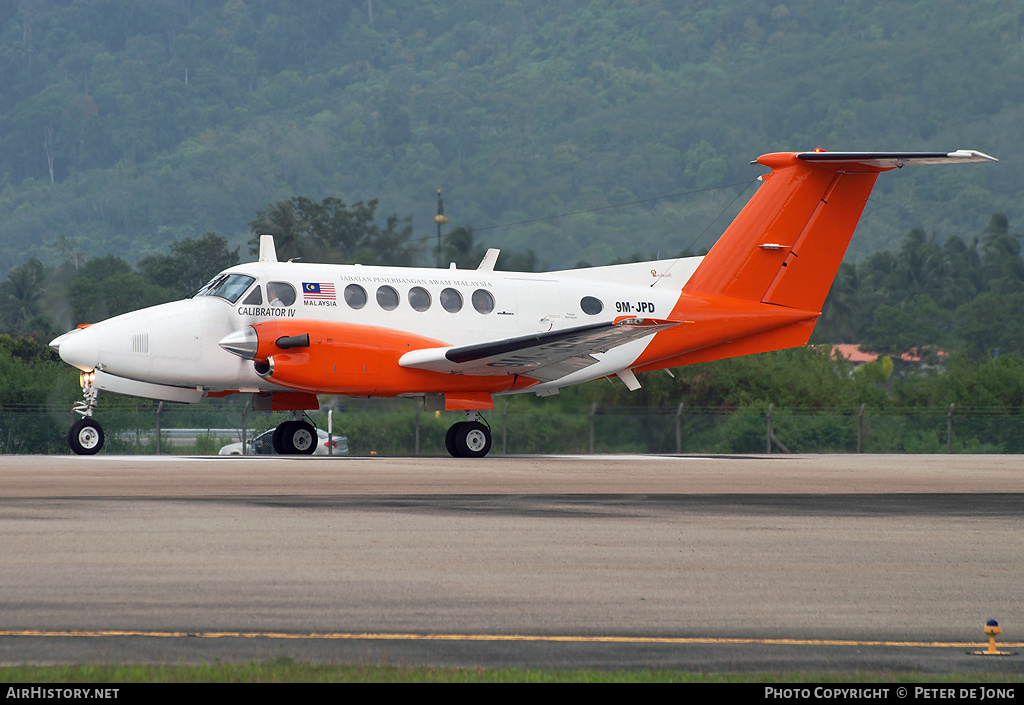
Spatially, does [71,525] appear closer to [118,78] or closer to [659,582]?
[659,582]

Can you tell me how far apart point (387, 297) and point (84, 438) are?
18.7 ft

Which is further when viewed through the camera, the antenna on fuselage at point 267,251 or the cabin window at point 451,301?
the cabin window at point 451,301

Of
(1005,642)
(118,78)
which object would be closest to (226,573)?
(1005,642)

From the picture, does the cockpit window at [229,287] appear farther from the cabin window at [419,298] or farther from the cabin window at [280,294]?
the cabin window at [419,298]

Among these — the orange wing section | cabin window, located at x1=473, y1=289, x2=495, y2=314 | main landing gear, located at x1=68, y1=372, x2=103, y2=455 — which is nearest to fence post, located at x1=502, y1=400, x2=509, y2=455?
cabin window, located at x1=473, y1=289, x2=495, y2=314

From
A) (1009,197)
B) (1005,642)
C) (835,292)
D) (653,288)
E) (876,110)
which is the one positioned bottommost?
(1005,642)

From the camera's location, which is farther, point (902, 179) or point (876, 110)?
point (876, 110)

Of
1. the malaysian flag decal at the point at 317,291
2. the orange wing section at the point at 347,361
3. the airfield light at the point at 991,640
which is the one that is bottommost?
the airfield light at the point at 991,640

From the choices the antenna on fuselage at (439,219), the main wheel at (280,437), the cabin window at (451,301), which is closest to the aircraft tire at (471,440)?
the cabin window at (451,301)

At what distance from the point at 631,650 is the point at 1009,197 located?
532 ft

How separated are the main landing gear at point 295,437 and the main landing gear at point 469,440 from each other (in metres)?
2.71

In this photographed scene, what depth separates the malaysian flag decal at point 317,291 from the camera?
70.0 feet

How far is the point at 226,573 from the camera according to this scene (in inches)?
336

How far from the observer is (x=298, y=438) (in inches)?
905
